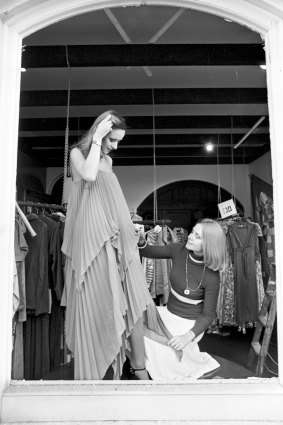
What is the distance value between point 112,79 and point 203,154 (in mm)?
3382

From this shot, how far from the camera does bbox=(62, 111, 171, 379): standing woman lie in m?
2.00

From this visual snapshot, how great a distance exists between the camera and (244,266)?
4.84 m

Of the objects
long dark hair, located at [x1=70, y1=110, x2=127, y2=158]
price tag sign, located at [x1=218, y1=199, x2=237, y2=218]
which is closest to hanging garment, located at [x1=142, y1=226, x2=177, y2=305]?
price tag sign, located at [x1=218, y1=199, x2=237, y2=218]

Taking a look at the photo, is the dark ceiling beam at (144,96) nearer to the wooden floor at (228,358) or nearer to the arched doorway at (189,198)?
the wooden floor at (228,358)

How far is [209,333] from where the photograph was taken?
5.32 meters

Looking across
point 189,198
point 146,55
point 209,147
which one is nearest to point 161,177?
point 189,198

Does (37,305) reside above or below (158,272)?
below

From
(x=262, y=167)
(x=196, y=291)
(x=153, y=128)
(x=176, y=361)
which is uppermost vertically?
(x=153, y=128)

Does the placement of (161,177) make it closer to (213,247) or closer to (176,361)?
(213,247)

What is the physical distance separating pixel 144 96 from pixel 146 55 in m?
1.27

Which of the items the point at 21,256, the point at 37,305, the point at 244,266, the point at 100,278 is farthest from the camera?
the point at 244,266

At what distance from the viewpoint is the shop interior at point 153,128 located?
3.10 m

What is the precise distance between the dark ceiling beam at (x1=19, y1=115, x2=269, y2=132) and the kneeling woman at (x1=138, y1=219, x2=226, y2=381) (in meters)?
3.78

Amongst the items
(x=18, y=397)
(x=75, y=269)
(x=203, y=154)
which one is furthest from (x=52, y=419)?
(x=203, y=154)
